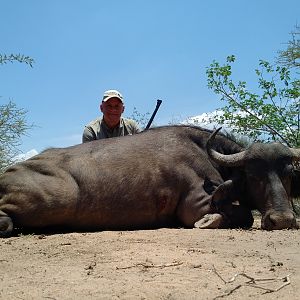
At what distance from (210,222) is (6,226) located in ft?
8.68

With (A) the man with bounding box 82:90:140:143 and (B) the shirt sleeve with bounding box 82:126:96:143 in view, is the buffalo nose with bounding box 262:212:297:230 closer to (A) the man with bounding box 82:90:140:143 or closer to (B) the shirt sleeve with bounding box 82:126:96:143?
(A) the man with bounding box 82:90:140:143

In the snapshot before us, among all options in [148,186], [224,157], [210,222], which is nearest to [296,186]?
[224,157]

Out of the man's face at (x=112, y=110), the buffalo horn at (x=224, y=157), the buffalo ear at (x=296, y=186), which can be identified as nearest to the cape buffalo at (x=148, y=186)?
the buffalo horn at (x=224, y=157)

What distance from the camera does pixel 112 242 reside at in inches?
209

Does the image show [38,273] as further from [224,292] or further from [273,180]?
[273,180]

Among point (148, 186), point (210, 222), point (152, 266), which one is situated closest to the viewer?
point (152, 266)

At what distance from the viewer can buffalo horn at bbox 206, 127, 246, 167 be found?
7367 mm

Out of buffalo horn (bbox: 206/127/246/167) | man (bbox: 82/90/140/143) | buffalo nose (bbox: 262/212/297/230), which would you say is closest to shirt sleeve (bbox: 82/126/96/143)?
man (bbox: 82/90/140/143)

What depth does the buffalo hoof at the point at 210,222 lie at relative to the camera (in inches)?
Answer: 266

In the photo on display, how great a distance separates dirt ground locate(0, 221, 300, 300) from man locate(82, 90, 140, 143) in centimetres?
377

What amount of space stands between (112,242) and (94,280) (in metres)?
1.64

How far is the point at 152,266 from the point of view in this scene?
405cm

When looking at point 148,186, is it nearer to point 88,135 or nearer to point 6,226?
point 6,226

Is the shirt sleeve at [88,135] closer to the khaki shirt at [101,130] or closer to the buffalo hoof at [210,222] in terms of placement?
the khaki shirt at [101,130]
